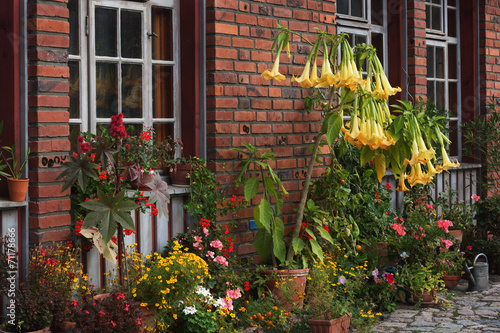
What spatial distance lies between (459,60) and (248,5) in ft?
14.2

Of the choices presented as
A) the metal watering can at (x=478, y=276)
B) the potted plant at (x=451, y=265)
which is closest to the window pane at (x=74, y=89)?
the potted plant at (x=451, y=265)

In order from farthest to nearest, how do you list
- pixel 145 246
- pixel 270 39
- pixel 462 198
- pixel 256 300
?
pixel 462 198 → pixel 270 39 → pixel 256 300 → pixel 145 246

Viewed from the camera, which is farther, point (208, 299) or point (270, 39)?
point (270, 39)

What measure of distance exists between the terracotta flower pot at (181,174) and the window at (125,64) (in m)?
0.30

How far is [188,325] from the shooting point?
188 inches

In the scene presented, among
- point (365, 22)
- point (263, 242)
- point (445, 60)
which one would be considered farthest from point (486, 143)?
point (263, 242)

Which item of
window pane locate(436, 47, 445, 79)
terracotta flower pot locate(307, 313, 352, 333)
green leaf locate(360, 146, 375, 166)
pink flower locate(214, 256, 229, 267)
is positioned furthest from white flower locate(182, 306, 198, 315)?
window pane locate(436, 47, 445, 79)

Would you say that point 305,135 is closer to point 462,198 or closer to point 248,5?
point 248,5

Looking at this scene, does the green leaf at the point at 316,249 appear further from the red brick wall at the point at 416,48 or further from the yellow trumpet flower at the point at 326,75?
the red brick wall at the point at 416,48

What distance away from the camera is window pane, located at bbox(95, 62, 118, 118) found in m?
5.22

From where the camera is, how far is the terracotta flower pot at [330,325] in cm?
497

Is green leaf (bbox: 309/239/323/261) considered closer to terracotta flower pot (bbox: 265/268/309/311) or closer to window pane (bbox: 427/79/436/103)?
terracotta flower pot (bbox: 265/268/309/311)

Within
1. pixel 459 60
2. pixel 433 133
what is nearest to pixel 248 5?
pixel 433 133

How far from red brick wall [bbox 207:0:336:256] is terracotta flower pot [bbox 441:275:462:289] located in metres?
1.78
